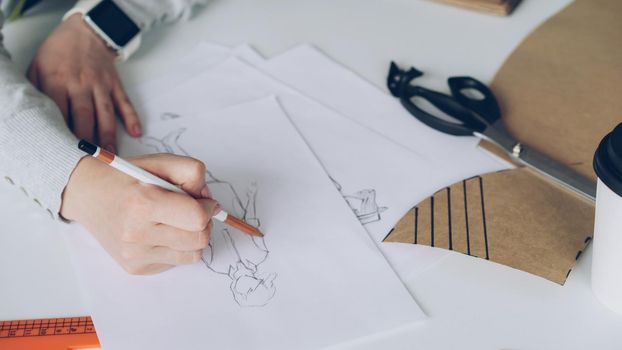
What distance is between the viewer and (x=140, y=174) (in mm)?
603

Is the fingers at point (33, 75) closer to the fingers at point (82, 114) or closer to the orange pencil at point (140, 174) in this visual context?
the fingers at point (82, 114)

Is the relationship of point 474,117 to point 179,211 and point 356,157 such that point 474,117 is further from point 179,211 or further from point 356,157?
point 179,211

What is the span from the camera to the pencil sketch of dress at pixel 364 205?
2.22 ft

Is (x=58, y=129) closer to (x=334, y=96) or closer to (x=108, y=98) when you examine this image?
(x=108, y=98)

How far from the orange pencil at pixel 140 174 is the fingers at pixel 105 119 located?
7.8 inches

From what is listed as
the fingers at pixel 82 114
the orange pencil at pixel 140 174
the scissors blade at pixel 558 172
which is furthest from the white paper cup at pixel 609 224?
the fingers at pixel 82 114

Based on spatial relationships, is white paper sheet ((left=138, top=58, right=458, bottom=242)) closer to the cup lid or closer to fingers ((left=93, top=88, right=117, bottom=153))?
fingers ((left=93, top=88, right=117, bottom=153))

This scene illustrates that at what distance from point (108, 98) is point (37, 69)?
0.12m

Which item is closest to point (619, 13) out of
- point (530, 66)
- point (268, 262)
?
point (530, 66)

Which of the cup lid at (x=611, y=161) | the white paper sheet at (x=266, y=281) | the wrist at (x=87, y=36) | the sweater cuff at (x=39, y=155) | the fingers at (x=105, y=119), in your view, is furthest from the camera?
the wrist at (x=87, y=36)

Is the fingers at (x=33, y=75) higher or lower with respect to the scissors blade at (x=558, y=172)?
lower

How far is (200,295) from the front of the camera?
62 centimetres

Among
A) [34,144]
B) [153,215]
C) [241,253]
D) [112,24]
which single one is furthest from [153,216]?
[112,24]

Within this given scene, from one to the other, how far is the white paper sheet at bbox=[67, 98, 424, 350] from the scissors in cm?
16
